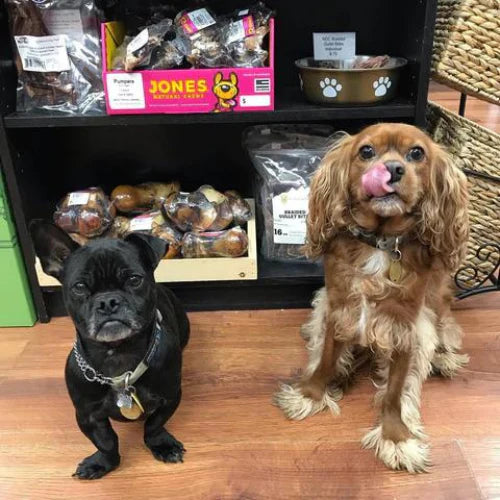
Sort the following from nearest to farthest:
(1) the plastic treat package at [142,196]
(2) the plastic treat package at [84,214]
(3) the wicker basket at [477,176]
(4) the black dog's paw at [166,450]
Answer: (4) the black dog's paw at [166,450] < (3) the wicker basket at [477,176] < (2) the plastic treat package at [84,214] < (1) the plastic treat package at [142,196]

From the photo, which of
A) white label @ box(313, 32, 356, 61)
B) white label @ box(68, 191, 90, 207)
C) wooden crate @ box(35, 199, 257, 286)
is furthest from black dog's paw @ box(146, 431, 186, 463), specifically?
white label @ box(313, 32, 356, 61)

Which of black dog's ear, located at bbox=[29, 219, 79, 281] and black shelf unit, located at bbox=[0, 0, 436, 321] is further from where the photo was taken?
black shelf unit, located at bbox=[0, 0, 436, 321]

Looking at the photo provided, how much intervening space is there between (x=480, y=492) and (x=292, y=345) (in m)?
0.61

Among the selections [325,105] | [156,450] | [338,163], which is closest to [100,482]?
[156,450]

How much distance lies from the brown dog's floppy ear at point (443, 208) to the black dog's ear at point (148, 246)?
1.72ft

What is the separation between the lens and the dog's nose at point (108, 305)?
956mm

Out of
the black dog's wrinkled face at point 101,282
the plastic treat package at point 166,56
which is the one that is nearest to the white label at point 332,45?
the plastic treat package at point 166,56

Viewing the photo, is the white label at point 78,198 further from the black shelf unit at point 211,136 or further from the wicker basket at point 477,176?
the wicker basket at point 477,176

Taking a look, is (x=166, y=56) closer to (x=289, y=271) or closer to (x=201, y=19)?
(x=201, y=19)

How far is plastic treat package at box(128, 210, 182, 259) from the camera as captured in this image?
1.59 m

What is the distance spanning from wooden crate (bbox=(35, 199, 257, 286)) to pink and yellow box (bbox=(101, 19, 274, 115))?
399 millimetres

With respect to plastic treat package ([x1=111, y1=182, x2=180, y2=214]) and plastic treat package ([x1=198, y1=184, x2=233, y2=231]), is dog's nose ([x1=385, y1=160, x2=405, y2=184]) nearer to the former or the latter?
plastic treat package ([x1=198, y1=184, x2=233, y2=231])

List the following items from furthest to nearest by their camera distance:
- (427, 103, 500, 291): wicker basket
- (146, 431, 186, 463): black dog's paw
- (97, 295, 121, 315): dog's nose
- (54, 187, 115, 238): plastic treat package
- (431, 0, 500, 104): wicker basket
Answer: (54, 187, 115, 238): plastic treat package → (427, 103, 500, 291): wicker basket → (431, 0, 500, 104): wicker basket → (146, 431, 186, 463): black dog's paw → (97, 295, 121, 315): dog's nose

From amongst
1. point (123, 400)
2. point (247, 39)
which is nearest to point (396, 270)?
point (123, 400)
